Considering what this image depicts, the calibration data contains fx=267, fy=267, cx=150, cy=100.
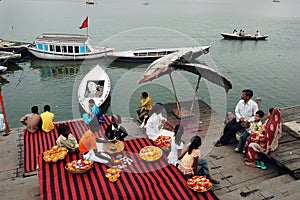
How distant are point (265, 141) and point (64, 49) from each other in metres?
22.2

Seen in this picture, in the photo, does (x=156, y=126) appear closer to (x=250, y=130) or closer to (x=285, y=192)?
(x=250, y=130)

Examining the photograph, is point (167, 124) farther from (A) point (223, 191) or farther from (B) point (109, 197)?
(B) point (109, 197)

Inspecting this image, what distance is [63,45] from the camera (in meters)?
25.0

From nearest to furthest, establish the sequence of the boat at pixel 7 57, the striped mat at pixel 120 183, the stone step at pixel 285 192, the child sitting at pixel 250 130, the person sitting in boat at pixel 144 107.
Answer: the striped mat at pixel 120 183
the stone step at pixel 285 192
the child sitting at pixel 250 130
the person sitting in boat at pixel 144 107
the boat at pixel 7 57

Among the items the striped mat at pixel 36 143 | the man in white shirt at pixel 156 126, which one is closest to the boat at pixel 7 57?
the striped mat at pixel 36 143

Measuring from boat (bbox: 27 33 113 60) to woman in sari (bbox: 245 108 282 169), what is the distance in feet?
67.6

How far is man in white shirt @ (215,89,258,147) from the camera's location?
8.18 metres

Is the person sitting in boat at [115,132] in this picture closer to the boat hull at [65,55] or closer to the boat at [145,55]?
the boat at [145,55]

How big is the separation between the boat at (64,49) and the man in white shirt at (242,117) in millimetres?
19354

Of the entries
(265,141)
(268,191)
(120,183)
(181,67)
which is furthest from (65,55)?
(268,191)

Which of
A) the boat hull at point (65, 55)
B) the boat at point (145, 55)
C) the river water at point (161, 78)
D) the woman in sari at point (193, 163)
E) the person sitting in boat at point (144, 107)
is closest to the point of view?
the woman in sari at point (193, 163)

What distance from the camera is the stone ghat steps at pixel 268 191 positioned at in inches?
233

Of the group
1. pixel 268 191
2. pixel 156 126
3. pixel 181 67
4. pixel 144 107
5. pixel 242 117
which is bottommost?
pixel 268 191

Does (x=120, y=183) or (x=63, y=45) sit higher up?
(x=63, y=45)
